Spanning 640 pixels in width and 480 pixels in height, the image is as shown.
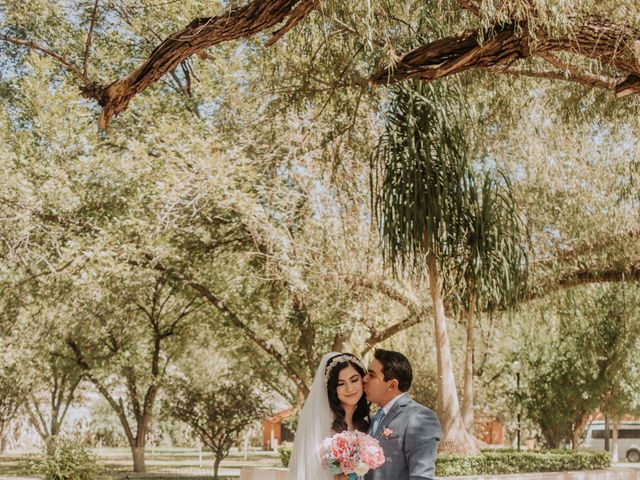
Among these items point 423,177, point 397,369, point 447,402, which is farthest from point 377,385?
point 447,402

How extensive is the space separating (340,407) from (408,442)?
85cm

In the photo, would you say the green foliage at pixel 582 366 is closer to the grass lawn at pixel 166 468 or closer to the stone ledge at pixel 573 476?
the stone ledge at pixel 573 476

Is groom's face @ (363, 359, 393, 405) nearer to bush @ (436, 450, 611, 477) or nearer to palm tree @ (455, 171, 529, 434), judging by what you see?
palm tree @ (455, 171, 529, 434)

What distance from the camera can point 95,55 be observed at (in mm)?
13125

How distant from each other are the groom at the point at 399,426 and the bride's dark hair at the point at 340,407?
15.4 inches

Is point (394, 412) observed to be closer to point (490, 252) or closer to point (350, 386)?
point (350, 386)

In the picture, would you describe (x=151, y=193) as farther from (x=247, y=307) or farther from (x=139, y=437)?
(x=139, y=437)

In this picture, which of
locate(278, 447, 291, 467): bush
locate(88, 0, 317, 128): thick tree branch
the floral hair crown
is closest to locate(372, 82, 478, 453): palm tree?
the floral hair crown

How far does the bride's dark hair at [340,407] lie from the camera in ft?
13.4

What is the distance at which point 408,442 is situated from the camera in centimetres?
333

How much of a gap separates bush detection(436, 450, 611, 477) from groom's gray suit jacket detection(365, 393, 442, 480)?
7.24 meters

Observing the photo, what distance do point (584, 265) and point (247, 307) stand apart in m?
6.34

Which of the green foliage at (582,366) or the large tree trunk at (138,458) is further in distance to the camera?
the large tree trunk at (138,458)

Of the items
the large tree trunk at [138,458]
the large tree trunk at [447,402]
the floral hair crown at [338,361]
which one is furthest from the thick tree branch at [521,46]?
the large tree trunk at [138,458]
